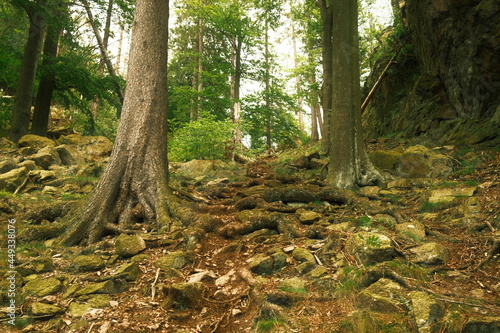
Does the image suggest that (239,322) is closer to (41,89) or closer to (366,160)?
(366,160)

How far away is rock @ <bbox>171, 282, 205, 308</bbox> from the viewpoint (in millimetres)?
3211

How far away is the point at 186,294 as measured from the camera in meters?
3.23

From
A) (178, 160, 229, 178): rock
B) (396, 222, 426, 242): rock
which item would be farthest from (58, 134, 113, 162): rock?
(396, 222, 426, 242): rock

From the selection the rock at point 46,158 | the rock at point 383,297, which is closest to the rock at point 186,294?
the rock at point 383,297

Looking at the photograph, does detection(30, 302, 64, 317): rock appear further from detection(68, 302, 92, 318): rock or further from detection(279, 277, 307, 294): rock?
detection(279, 277, 307, 294): rock

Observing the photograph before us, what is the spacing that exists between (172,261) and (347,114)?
5.41 meters

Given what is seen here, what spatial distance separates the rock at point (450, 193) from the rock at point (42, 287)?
590 centimetres

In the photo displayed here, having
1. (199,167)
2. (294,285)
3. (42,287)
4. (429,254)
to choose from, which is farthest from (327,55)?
(42,287)

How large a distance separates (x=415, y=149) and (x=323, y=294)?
673 cm

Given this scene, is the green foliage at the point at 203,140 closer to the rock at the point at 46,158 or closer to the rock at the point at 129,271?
the rock at the point at 46,158

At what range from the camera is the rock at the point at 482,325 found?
227 cm

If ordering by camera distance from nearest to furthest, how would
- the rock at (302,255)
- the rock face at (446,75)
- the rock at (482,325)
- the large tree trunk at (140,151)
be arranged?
the rock at (482,325), the rock at (302,255), the large tree trunk at (140,151), the rock face at (446,75)

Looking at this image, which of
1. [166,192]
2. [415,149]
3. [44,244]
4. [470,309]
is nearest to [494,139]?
[415,149]

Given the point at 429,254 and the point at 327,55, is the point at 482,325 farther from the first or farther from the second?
the point at 327,55
